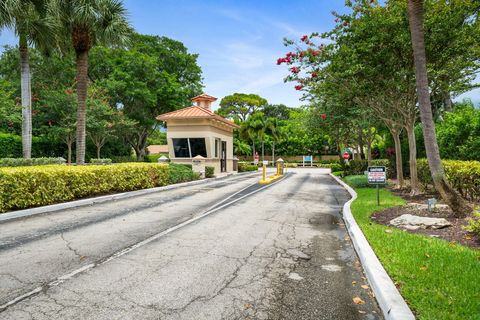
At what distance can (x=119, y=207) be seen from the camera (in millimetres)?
10969

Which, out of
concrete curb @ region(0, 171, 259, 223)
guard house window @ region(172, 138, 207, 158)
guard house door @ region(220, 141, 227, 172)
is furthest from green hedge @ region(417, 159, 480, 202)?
guard house door @ region(220, 141, 227, 172)

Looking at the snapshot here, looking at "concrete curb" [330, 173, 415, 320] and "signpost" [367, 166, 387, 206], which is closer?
"concrete curb" [330, 173, 415, 320]

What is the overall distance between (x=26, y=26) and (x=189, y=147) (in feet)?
51.0

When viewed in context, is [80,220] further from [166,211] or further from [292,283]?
[292,283]

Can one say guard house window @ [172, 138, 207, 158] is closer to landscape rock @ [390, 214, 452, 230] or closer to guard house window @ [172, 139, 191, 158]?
guard house window @ [172, 139, 191, 158]

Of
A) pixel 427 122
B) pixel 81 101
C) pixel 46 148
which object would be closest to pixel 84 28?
pixel 81 101

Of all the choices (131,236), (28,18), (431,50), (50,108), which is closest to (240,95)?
(50,108)

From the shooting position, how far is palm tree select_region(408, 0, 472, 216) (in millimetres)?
7758

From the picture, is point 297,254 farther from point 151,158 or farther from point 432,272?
point 151,158

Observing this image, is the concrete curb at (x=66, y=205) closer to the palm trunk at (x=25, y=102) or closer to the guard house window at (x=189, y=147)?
the palm trunk at (x=25, y=102)

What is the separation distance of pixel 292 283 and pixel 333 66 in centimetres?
944

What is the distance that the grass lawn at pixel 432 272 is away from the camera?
11.0 ft

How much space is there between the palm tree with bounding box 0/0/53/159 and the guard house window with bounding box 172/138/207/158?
13.3 metres

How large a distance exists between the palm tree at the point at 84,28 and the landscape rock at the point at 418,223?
13744mm
